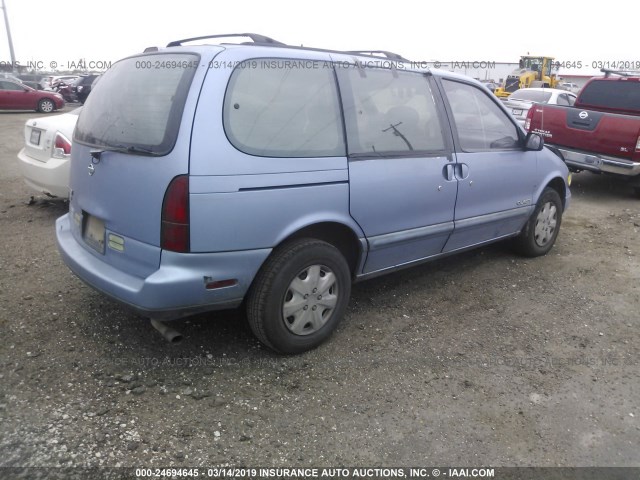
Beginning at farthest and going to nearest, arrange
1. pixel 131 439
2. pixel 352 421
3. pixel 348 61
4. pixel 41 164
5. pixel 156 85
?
pixel 41 164 < pixel 348 61 < pixel 156 85 < pixel 352 421 < pixel 131 439

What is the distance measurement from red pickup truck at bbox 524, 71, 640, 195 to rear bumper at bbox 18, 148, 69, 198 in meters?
6.05

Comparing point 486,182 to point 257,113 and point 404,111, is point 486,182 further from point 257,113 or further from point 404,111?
point 257,113

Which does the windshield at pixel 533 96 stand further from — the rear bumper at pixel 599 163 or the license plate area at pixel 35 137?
the license plate area at pixel 35 137

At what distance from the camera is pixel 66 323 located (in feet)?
11.1

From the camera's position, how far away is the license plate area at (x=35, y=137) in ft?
18.0

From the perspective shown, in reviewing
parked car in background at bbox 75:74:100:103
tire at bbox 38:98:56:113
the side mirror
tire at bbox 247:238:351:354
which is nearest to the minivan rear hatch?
tire at bbox 247:238:351:354

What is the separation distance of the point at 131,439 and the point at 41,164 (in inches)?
157

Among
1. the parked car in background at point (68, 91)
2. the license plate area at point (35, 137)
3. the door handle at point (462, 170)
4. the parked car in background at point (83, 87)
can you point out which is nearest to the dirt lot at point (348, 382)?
the door handle at point (462, 170)

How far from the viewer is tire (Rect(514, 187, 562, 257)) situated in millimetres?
4855

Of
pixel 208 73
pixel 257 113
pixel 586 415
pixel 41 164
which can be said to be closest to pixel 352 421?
pixel 586 415

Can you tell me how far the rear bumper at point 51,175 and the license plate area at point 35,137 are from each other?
0.21 metres

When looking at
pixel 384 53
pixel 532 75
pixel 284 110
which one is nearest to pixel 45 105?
pixel 384 53

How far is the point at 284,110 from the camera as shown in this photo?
9.39 ft

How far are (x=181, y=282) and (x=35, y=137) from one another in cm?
401
